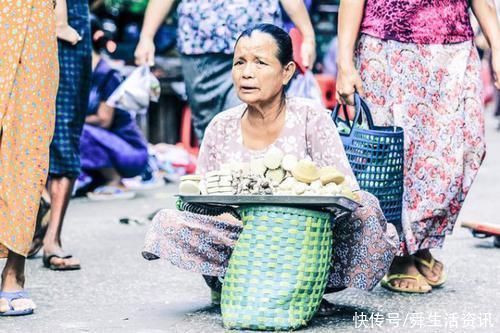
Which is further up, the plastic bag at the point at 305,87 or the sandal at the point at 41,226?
the plastic bag at the point at 305,87

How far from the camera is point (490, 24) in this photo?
194 inches

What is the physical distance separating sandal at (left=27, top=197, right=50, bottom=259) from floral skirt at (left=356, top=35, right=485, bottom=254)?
5.91 feet

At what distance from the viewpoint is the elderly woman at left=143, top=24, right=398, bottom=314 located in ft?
13.3

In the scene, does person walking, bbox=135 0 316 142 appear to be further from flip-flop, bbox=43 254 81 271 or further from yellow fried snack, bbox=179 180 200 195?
yellow fried snack, bbox=179 180 200 195

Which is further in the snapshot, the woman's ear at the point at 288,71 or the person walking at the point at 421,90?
the person walking at the point at 421,90

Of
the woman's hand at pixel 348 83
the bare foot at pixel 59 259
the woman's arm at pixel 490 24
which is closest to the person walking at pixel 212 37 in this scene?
the woman's hand at pixel 348 83

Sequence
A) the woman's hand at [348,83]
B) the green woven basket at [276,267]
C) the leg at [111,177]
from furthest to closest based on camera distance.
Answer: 1. the leg at [111,177]
2. the woman's hand at [348,83]
3. the green woven basket at [276,267]

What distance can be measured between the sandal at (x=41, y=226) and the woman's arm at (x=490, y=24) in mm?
2307

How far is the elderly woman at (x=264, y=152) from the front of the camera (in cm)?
405

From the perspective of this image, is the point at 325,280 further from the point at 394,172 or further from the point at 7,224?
the point at 7,224

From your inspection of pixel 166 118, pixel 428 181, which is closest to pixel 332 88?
pixel 166 118

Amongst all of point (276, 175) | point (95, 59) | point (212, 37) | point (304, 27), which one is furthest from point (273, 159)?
point (95, 59)

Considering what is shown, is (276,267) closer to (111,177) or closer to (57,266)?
(57,266)

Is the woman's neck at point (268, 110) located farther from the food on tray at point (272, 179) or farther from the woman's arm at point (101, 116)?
the woman's arm at point (101, 116)
